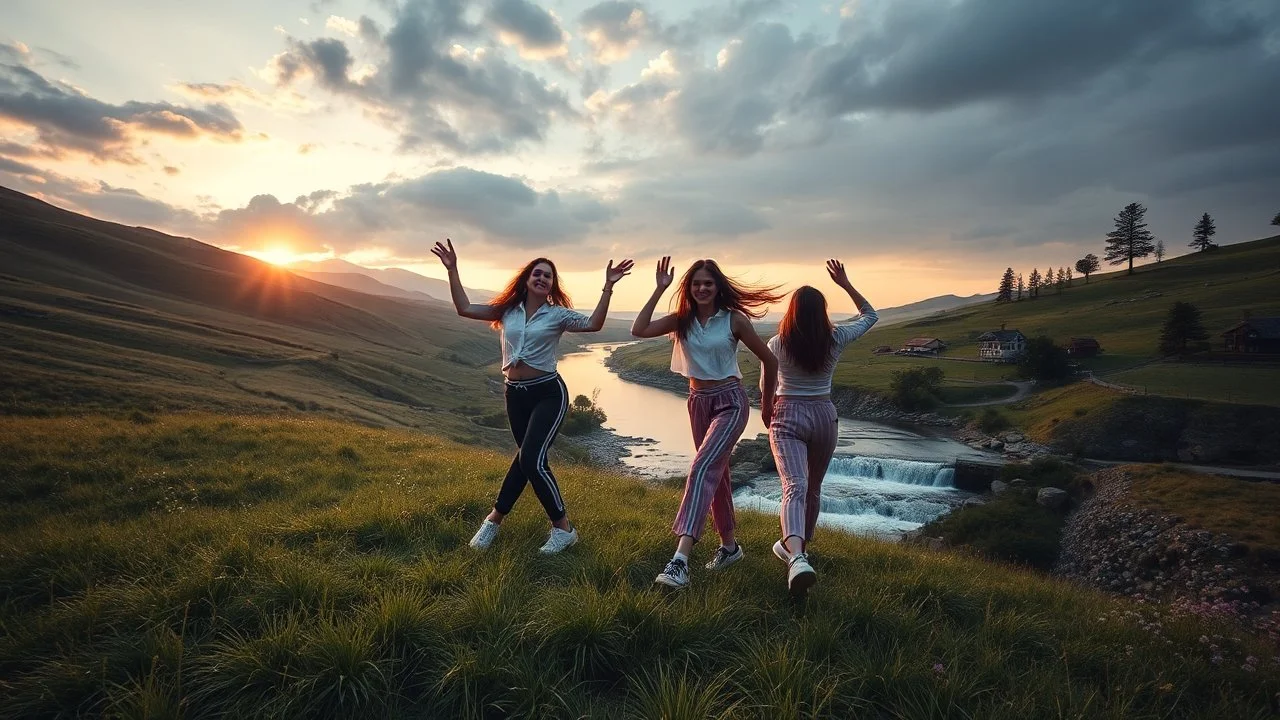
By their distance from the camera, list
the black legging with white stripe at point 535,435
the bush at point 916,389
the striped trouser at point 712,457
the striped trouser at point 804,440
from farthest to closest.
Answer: the bush at point 916,389
the black legging with white stripe at point 535,435
the striped trouser at point 804,440
the striped trouser at point 712,457

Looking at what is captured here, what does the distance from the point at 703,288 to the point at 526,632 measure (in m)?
3.52

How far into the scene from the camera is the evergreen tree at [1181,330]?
2623 inches

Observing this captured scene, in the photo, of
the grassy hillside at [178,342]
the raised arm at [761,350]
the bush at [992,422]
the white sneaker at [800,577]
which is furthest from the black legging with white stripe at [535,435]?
the bush at [992,422]

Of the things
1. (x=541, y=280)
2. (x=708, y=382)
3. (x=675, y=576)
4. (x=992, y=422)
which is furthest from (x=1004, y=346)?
(x=675, y=576)

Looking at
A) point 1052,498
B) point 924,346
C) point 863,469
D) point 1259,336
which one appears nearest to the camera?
point 1052,498

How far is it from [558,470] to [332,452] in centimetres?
462

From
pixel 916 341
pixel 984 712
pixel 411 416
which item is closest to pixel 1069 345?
pixel 916 341

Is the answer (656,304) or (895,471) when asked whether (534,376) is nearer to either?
(656,304)

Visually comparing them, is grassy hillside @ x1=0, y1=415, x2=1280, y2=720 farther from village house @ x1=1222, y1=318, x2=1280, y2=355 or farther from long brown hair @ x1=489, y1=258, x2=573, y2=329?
village house @ x1=1222, y1=318, x2=1280, y2=355

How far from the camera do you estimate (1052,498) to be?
3216 cm

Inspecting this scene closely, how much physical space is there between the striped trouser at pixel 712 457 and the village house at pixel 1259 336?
303ft

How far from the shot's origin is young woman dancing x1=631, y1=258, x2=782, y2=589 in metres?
5.20

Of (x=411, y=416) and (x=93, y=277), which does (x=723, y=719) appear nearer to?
(x=411, y=416)

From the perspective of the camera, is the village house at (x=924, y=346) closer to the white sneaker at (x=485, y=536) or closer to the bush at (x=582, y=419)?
the bush at (x=582, y=419)
